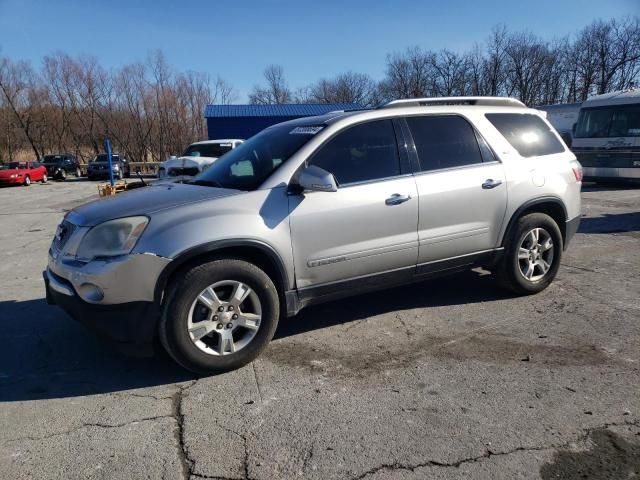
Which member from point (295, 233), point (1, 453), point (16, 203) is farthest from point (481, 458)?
point (16, 203)

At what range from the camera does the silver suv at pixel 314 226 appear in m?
3.16

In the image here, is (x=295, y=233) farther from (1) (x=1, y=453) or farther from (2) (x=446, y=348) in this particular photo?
(1) (x=1, y=453)

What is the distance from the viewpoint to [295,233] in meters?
3.52

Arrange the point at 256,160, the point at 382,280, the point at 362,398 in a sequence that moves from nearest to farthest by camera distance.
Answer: the point at 362,398
the point at 382,280
the point at 256,160

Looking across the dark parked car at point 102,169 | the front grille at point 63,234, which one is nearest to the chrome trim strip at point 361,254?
the front grille at point 63,234

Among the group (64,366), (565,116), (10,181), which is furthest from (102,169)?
(64,366)

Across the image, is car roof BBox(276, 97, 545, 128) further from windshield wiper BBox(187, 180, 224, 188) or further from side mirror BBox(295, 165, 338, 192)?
windshield wiper BBox(187, 180, 224, 188)

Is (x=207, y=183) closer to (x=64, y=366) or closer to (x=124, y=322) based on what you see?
(x=124, y=322)

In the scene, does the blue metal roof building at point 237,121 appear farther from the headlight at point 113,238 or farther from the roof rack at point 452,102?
the headlight at point 113,238

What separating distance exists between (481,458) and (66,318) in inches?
152

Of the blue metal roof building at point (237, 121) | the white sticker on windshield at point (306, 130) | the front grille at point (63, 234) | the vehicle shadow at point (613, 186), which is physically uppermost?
the blue metal roof building at point (237, 121)

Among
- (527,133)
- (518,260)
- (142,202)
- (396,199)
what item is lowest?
(518,260)

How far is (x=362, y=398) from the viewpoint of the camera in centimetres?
302

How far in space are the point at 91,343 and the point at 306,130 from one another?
8.12 ft
